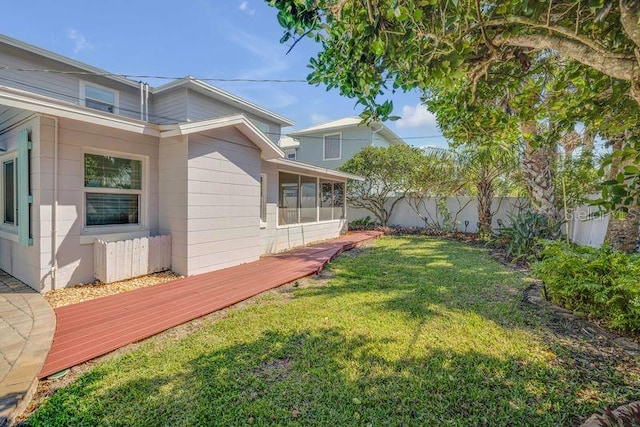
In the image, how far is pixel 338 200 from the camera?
43.3 feet

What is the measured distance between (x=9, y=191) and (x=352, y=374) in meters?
7.58

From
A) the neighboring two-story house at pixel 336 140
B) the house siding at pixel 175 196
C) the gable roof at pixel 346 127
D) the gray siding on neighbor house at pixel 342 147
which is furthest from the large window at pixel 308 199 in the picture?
the gable roof at pixel 346 127

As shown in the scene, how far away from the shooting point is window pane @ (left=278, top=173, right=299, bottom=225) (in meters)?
9.62

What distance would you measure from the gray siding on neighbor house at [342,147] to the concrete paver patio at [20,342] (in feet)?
49.5

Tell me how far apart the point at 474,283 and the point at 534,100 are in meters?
3.61

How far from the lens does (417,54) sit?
2.39 meters

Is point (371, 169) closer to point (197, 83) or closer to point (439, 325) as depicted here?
point (197, 83)

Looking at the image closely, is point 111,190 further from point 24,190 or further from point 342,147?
point 342,147

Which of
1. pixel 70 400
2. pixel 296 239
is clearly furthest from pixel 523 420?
pixel 296 239

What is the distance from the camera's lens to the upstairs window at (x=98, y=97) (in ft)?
32.1

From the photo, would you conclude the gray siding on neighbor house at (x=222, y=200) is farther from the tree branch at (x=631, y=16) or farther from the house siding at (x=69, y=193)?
the tree branch at (x=631, y=16)

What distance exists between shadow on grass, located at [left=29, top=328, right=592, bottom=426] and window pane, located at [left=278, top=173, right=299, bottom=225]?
261 inches

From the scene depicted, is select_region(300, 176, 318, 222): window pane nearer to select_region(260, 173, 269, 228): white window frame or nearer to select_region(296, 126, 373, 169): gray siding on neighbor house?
select_region(260, 173, 269, 228): white window frame

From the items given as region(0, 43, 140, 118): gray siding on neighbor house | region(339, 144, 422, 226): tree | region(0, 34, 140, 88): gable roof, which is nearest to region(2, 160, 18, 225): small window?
region(0, 43, 140, 118): gray siding on neighbor house
